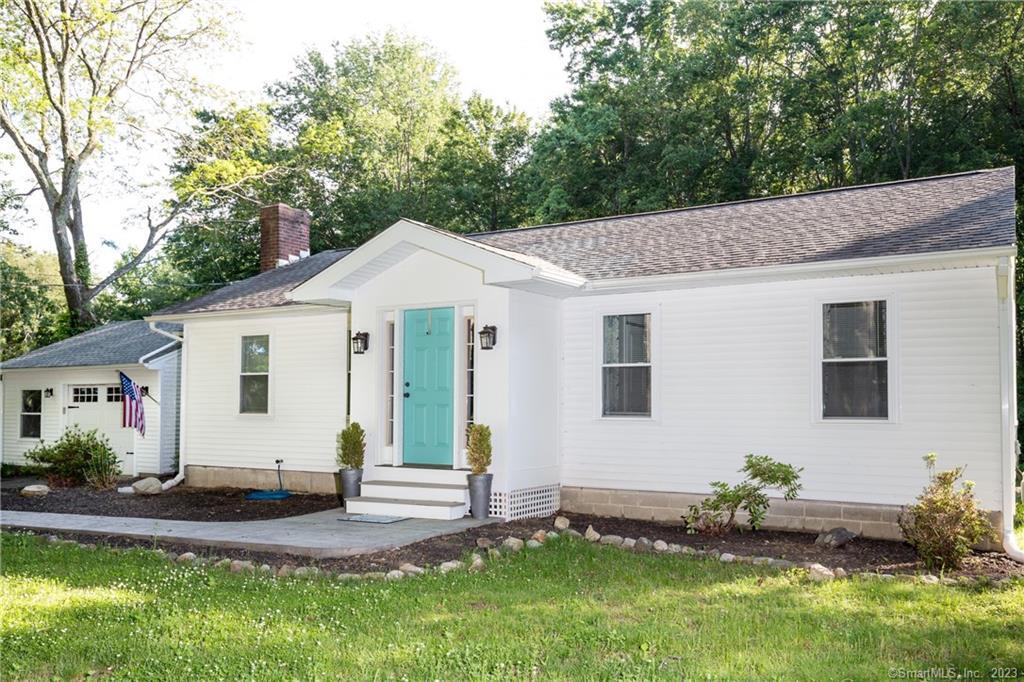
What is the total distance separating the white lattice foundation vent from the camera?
9844 millimetres

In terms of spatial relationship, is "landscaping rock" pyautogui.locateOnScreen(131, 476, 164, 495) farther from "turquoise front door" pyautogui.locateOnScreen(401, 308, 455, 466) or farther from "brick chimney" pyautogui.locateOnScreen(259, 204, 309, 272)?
"turquoise front door" pyautogui.locateOnScreen(401, 308, 455, 466)

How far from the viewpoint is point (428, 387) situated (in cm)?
1077

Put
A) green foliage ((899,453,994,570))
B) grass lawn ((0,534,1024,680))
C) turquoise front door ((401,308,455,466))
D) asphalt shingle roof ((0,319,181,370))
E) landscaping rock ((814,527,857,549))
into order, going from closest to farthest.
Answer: grass lawn ((0,534,1024,680))
green foliage ((899,453,994,570))
landscaping rock ((814,527,857,549))
turquoise front door ((401,308,455,466))
asphalt shingle roof ((0,319,181,370))

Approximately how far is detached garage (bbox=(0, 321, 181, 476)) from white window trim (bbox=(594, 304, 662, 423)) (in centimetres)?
850

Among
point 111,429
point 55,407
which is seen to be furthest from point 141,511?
point 55,407

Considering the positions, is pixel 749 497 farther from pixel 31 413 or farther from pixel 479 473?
pixel 31 413

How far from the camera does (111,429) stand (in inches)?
677

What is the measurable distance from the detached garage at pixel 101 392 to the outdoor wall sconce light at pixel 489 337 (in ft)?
25.2

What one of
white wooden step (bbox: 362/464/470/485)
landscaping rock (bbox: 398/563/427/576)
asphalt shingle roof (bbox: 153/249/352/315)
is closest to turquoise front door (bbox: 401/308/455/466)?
white wooden step (bbox: 362/464/470/485)

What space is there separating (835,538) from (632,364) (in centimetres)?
323

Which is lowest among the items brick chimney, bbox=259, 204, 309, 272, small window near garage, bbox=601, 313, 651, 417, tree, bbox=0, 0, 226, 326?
small window near garage, bbox=601, 313, 651, 417

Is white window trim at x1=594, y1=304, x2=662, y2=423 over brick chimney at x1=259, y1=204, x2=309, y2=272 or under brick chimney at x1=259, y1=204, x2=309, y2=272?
under

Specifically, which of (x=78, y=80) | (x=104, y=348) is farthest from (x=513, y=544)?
(x=78, y=80)

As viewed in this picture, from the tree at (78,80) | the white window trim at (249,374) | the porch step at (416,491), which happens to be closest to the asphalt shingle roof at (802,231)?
the porch step at (416,491)
